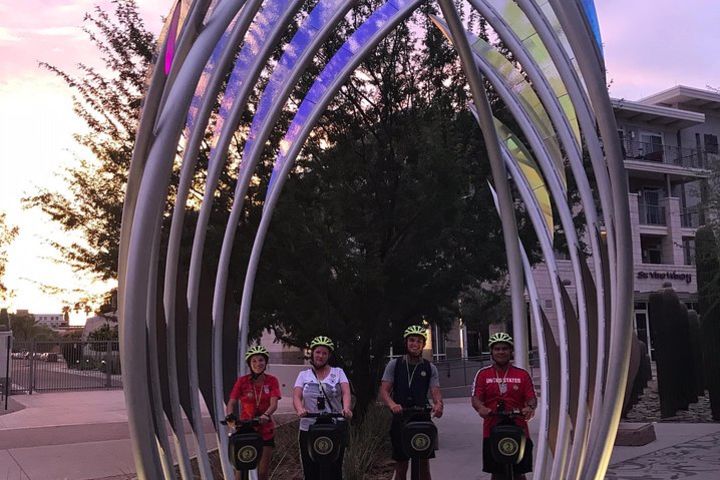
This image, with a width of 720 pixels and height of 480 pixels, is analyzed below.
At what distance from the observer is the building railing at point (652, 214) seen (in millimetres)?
38719

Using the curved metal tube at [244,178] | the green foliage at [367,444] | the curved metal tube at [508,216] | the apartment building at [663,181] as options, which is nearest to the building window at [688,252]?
the apartment building at [663,181]

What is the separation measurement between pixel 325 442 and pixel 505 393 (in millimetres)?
1411

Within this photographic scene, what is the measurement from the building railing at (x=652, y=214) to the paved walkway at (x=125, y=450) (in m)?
24.7

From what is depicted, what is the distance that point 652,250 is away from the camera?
3959cm

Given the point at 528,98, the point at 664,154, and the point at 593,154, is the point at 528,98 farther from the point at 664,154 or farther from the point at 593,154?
the point at 664,154

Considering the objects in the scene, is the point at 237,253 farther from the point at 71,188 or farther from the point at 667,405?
the point at 667,405

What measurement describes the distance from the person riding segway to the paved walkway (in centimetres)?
366

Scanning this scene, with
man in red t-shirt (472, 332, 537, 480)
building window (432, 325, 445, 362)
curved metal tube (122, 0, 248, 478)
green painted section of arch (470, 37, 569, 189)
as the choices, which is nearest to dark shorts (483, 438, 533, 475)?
man in red t-shirt (472, 332, 537, 480)

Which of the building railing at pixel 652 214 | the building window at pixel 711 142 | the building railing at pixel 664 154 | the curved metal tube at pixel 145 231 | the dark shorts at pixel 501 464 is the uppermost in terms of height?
the building window at pixel 711 142

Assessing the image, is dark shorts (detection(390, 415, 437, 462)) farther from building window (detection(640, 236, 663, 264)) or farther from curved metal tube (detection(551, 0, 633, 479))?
building window (detection(640, 236, 663, 264))

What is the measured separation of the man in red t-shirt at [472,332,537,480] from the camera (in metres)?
5.72

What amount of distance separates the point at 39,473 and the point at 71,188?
197 inches

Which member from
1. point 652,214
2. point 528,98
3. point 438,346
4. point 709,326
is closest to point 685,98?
point 652,214

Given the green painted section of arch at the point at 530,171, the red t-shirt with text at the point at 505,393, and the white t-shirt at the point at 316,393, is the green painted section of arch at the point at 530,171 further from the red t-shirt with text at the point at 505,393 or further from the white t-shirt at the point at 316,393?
the white t-shirt at the point at 316,393
